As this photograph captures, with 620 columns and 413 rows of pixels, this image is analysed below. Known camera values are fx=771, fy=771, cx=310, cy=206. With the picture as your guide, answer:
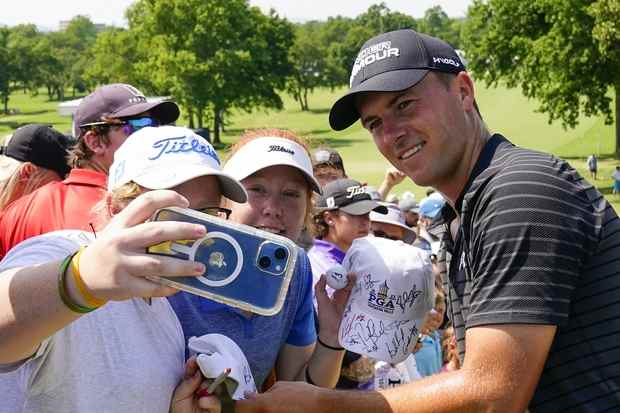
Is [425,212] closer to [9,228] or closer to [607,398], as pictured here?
[9,228]

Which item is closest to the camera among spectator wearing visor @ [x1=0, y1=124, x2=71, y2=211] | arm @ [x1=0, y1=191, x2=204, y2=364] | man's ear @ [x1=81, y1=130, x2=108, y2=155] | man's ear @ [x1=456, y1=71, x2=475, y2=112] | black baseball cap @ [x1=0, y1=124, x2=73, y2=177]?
arm @ [x1=0, y1=191, x2=204, y2=364]

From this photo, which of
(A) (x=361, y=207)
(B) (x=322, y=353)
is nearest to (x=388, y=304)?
(B) (x=322, y=353)

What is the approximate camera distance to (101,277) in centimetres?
165

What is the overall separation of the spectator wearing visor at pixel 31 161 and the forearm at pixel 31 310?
3418 mm

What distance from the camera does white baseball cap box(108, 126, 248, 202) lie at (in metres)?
2.35

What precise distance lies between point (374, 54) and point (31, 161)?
3.23 metres

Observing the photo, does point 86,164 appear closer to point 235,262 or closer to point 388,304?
point 388,304

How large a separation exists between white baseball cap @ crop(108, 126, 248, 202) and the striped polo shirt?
88cm

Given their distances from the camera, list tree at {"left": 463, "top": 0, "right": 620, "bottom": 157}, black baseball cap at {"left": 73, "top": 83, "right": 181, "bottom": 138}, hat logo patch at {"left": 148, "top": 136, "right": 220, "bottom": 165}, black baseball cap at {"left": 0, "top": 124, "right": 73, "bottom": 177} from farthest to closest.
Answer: tree at {"left": 463, "top": 0, "right": 620, "bottom": 157}
black baseball cap at {"left": 0, "top": 124, "right": 73, "bottom": 177}
black baseball cap at {"left": 73, "top": 83, "right": 181, "bottom": 138}
hat logo patch at {"left": 148, "top": 136, "right": 220, "bottom": 165}

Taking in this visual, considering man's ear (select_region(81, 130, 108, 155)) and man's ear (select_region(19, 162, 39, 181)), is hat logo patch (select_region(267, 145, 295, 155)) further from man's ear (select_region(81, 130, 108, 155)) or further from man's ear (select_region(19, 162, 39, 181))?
man's ear (select_region(19, 162, 39, 181))

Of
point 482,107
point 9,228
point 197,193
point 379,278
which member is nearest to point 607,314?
point 379,278

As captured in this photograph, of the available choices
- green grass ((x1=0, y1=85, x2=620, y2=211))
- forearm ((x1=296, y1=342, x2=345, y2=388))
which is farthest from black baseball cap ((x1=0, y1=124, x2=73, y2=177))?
green grass ((x1=0, y1=85, x2=620, y2=211))

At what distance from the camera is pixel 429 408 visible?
Answer: 247 centimetres

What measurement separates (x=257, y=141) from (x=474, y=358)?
1613 millimetres
